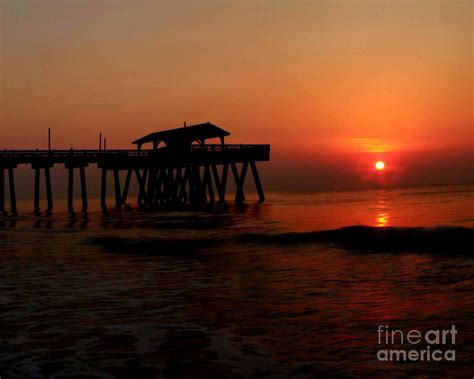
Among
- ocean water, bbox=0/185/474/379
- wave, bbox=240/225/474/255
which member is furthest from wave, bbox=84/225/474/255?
ocean water, bbox=0/185/474/379

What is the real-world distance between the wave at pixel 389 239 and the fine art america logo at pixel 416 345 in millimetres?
A: 9317

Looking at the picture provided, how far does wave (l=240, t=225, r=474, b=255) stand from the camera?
58.4 feet

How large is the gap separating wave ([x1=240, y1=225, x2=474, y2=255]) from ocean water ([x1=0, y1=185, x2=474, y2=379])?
6.1 inches

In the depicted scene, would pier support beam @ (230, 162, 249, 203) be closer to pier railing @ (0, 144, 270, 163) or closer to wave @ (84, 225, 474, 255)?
pier railing @ (0, 144, 270, 163)

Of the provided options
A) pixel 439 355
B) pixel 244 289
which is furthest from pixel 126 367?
pixel 244 289

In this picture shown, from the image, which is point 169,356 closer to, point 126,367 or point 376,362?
point 126,367

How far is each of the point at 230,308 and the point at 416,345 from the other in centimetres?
323

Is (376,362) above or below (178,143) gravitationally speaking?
below

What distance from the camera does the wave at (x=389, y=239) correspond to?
58.4ft

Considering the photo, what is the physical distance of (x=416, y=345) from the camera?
7.06m

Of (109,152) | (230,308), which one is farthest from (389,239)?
(109,152)

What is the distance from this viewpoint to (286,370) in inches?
248

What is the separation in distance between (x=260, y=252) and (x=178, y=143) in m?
28.1

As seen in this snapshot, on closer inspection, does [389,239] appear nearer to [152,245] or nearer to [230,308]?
[152,245]
